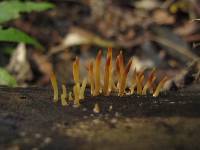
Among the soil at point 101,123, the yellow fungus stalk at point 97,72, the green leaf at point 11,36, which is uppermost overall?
the green leaf at point 11,36

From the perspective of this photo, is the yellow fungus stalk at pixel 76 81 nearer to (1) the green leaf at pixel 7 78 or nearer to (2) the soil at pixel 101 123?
(2) the soil at pixel 101 123

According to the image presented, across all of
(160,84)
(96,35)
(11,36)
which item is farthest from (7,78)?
(96,35)

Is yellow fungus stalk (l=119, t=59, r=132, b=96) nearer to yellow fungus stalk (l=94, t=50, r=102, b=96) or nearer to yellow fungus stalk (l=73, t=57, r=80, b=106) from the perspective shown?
yellow fungus stalk (l=94, t=50, r=102, b=96)

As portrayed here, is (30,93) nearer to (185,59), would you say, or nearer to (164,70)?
(164,70)

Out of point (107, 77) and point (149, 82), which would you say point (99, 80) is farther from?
point (149, 82)

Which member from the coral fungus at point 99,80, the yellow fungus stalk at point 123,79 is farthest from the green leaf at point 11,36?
the yellow fungus stalk at point 123,79

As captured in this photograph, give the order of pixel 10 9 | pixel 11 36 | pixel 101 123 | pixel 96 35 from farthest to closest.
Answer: pixel 96 35, pixel 10 9, pixel 11 36, pixel 101 123

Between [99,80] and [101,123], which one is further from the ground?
[99,80]
